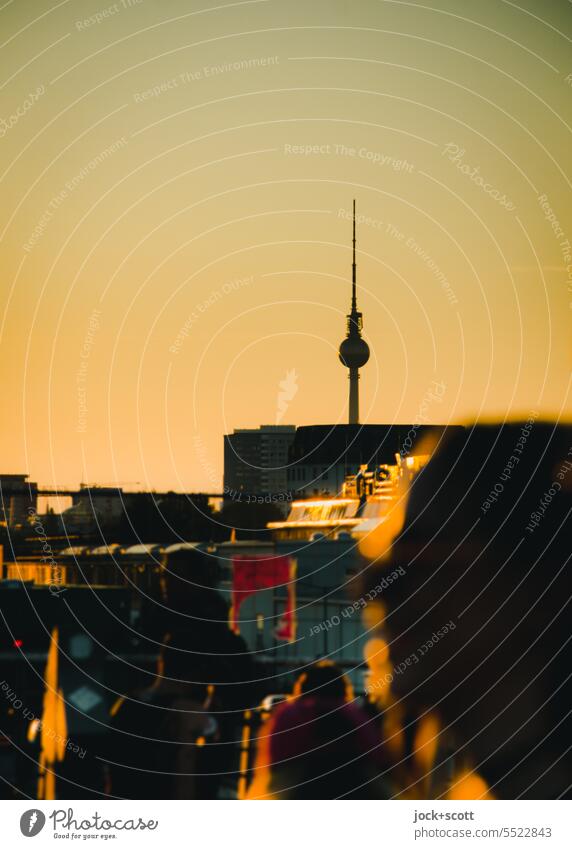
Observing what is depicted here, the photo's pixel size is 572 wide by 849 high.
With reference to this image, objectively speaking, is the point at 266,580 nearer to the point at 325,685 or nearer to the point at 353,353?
the point at 325,685

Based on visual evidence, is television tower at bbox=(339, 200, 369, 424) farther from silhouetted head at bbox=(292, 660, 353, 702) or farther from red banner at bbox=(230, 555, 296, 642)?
silhouetted head at bbox=(292, 660, 353, 702)

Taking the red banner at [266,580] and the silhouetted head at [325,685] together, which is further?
the red banner at [266,580]

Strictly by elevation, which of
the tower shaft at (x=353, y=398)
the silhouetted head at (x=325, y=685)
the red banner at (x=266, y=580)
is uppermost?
the tower shaft at (x=353, y=398)

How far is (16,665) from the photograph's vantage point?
53.6ft

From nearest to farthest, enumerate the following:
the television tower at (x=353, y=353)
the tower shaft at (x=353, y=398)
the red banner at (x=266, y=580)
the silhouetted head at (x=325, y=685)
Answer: the silhouetted head at (x=325, y=685) → the red banner at (x=266, y=580) → the tower shaft at (x=353, y=398) → the television tower at (x=353, y=353)

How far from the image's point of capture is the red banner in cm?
2370

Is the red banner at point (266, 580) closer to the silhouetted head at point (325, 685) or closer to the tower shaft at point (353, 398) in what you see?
the silhouetted head at point (325, 685)

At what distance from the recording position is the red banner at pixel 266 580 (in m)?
23.7

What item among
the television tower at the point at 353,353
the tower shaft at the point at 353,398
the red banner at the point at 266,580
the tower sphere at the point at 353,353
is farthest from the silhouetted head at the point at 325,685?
the tower sphere at the point at 353,353

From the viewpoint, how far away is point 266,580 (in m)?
25.4

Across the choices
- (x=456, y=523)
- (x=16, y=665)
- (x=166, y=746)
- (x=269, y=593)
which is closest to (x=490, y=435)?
(x=456, y=523)

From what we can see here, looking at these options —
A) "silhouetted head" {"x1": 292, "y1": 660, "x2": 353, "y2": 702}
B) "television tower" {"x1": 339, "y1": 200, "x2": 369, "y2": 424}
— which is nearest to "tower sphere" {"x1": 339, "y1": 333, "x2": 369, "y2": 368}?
"television tower" {"x1": 339, "y1": 200, "x2": 369, "y2": 424}

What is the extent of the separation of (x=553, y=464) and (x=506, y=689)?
927mm

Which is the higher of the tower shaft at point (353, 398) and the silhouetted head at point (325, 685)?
the tower shaft at point (353, 398)
